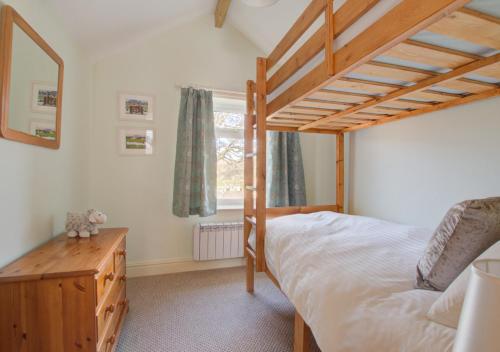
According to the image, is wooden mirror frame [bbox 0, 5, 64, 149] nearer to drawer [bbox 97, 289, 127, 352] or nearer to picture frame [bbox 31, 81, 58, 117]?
picture frame [bbox 31, 81, 58, 117]

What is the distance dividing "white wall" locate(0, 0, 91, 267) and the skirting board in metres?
0.92

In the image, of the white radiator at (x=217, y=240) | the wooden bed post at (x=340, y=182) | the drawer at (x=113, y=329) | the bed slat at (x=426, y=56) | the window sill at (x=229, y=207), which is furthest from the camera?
the window sill at (x=229, y=207)

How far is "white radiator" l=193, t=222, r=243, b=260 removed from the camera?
283 cm

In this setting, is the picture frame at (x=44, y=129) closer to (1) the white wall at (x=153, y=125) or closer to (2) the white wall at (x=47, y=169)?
(2) the white wall at (x=47, y=169)

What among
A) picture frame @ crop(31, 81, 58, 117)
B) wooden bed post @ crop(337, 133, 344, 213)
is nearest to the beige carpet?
wooden bed post @ crop(337, 133, 344, 213)

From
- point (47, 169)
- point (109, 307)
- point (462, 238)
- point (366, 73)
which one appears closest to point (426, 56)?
point (366, 73)

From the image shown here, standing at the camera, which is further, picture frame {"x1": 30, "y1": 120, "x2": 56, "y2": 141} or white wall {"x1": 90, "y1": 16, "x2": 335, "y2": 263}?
white wall {"x1": 90, "y1": 16, "x2": 335, "y2": 263}

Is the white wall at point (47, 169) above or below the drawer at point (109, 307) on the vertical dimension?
above

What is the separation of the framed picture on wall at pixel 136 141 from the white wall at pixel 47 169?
1.10 ft

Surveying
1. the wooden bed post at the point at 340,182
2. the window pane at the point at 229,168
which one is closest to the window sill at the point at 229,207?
the window pane at the point at 229,168

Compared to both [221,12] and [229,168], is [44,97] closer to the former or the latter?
[229,168]

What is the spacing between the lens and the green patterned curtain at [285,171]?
308 centimetres

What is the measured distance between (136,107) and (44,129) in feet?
4.02

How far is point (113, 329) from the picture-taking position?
155 centimetres
